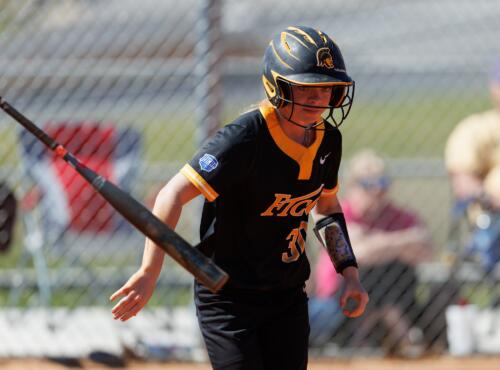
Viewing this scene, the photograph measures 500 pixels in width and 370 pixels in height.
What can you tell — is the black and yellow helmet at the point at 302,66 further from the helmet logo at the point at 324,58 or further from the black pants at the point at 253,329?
the black pants at the point at 253,329

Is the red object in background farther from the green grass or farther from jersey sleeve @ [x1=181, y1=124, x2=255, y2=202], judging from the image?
jersey sleeve @ [x1=181, y1=124, x2=255, y2=202]

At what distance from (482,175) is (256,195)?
10.4 feet

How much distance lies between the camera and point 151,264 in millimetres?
3266

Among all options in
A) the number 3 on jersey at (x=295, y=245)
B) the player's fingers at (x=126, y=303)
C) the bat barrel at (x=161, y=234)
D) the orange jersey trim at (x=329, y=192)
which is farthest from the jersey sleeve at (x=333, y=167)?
the player's fingers at (x=126, y=303)

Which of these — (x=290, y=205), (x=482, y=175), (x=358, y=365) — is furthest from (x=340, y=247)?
(x=482, y=175)

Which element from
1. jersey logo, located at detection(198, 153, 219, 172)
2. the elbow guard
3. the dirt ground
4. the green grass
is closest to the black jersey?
jersey logo, located at detection(198, 153, 219, 172)

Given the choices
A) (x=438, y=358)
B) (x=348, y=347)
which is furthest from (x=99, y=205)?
(x=438, y=358)

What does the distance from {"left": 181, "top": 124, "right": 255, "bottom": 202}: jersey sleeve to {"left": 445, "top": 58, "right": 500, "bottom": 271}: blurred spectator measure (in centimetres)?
310

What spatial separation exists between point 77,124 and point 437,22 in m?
6.29

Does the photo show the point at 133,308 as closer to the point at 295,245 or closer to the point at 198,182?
the point at 198,182

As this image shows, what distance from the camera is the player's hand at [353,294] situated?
3824 millimetres

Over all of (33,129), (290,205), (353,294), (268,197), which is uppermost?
(33,129)

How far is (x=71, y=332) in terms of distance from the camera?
20.5 feet

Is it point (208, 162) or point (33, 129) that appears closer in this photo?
point (33, 129)
